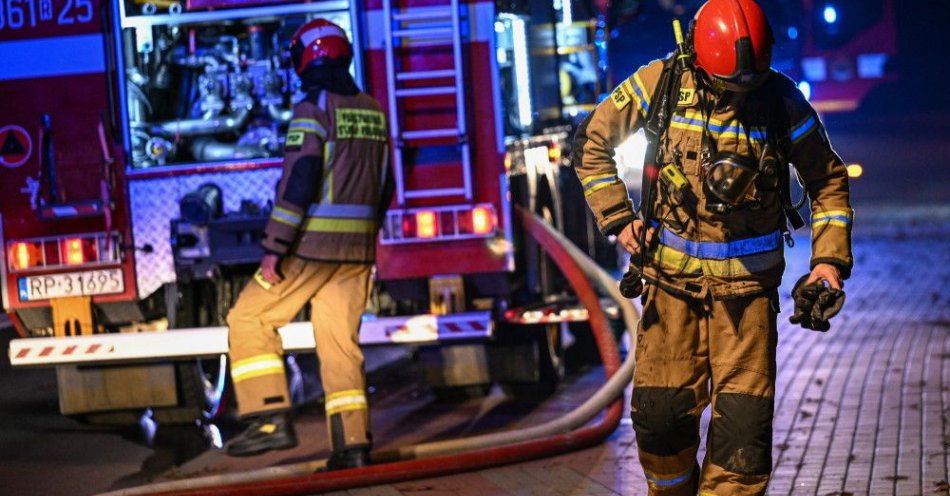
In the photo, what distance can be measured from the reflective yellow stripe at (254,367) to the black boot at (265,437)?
0.18 metres

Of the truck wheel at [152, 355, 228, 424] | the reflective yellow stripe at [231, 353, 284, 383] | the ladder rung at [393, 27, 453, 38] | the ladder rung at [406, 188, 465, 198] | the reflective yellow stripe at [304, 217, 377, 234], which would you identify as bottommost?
the truck wheel at [152, 355, 228, 424]

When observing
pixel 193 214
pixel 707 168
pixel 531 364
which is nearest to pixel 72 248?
pixel 193 214

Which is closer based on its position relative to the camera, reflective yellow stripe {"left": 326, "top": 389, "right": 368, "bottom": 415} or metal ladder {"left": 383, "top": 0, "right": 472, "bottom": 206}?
Answer: reflective yellow stripe {"left": 326, "top": 389, "right": 368, "bottom": 415}

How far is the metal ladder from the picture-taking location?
7.25 metres

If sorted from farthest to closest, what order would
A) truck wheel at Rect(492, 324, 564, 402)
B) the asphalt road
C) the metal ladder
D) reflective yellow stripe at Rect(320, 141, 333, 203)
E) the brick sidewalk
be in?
truck wheel at Rect(492, 324, 564, 402) → the metal ladder → the asphalt road → reflective yellow stripe at Rect(320, 141, 333, 203) → the brick sidewalk

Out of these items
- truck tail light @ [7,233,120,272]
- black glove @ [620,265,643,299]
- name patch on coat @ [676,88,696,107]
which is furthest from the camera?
truck tail light @ [7,233,120,272]

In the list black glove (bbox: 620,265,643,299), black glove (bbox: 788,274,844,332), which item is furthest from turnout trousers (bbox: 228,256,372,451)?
black glove (bbox: 788,274,844,332)

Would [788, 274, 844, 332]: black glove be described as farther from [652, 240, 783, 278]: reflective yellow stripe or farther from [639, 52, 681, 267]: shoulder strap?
[639, 52, 681, 267]: shoulder strap

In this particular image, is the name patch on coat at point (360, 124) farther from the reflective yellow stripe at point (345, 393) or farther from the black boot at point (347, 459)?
the black boot at point (347, 459)

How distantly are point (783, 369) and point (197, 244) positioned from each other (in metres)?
3.34

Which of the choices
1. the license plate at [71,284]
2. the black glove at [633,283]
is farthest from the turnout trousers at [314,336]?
the black glove at [633,283]

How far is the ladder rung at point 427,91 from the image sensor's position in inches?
286

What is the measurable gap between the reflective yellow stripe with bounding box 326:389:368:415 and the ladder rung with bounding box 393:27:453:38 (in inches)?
75.9

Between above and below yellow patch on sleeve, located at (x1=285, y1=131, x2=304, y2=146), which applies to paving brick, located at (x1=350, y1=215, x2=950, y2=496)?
below
